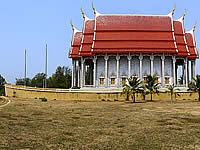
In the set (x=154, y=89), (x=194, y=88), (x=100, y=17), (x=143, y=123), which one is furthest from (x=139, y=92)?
(x=143, y=123)

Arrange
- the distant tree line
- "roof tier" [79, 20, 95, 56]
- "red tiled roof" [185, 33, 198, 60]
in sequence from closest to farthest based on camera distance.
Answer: "roof tier" [79, 20, 95, 56], "red tiled roof" [185, 33, 198, 60], the distant tree line

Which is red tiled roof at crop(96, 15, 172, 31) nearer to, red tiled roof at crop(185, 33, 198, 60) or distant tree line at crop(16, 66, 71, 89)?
red tiled roof at crop(185, 33, 198, 60)

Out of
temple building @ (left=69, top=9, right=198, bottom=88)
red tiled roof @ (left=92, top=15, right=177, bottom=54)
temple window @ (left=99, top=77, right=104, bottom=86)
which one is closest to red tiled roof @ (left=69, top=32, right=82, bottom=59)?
temple building @ (left=69, top=9, right=198, bottom=88)

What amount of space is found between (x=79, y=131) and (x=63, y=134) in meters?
1.75

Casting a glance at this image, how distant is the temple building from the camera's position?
2758 inches

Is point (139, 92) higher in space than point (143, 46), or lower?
lower

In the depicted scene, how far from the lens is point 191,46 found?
247 ft

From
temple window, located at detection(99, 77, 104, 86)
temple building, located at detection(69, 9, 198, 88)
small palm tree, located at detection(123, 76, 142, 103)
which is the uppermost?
temple building, located at detection(69, 9, 198, 88)

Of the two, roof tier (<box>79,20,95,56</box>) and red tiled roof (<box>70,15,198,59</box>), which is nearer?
red tiled roof (<box>70,15,198,59</box>)

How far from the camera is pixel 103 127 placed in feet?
77.7

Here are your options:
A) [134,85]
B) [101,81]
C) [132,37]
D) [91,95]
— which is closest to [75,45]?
[101,81]

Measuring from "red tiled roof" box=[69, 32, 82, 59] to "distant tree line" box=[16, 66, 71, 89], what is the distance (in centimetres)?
1785

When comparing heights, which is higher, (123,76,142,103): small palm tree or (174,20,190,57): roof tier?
(174,20,190,57): roof tier

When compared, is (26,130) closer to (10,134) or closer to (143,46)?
(10,134)
